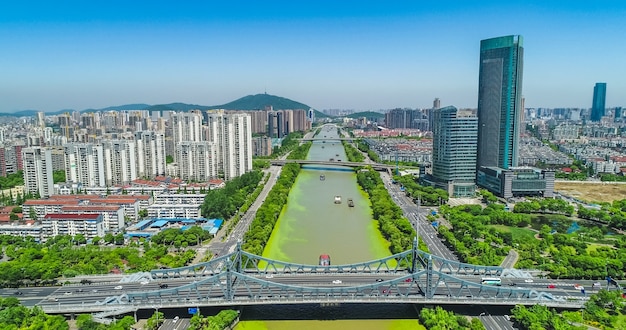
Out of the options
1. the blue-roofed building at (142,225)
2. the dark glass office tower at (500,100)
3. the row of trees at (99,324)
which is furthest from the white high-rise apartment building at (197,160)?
the row of trees at (99,324)

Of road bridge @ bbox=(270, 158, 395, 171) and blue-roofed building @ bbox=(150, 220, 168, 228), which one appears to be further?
road bridge @ bbox=(270, 158, 395, 171)

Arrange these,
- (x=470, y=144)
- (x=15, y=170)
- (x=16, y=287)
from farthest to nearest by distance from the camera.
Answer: (x=15, y=170) → (x=470, y=144) → (x=16, y=287)

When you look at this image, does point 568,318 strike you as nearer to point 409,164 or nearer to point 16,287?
point 16,287

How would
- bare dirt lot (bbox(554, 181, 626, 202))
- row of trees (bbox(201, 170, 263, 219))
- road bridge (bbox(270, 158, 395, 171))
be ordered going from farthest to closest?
road bridge (bbox(270, 158, 395, 171))
bare dirt lot (bbox(554, 181, 626, 202))
row of trees (bbox(201, 170, 263, 219))

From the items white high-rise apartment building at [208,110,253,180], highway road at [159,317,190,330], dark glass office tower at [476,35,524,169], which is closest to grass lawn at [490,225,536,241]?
dark glass office tower at [476,35,524,169]

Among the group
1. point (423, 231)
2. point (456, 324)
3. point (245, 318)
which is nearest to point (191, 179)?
point (423, 231)

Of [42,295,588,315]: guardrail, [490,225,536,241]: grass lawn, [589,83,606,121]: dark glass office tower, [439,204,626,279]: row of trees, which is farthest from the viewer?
[589,83,606,121]: dark glass office tower

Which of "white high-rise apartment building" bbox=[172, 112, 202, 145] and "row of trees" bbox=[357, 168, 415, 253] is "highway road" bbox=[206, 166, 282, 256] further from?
"white high-rise apartment building" bbox=[172, 112, 202, 145]
